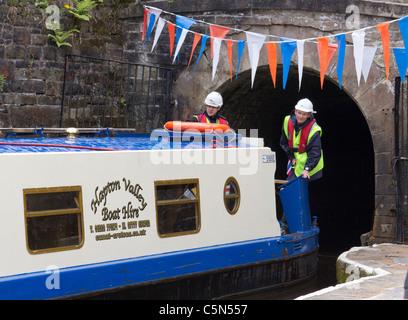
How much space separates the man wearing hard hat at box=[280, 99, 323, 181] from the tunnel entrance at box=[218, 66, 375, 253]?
5.71ft

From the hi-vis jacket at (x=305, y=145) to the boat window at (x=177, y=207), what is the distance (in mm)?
2043

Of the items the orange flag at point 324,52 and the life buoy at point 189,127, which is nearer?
the life buoy at point 189,127

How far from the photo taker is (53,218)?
649cm

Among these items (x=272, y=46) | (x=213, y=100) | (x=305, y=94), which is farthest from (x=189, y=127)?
(x=305, y=94)

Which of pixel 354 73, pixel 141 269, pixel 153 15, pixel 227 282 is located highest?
pixel 153 15

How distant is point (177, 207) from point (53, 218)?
1504 millimetres

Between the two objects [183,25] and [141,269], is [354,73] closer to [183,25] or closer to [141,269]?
[183,25]

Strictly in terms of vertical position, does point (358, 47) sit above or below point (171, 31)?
below

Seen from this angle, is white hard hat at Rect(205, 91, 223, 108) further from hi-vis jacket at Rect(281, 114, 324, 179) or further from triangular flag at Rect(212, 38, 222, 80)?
triangular flag at Rect(212, 38, 222, 80)

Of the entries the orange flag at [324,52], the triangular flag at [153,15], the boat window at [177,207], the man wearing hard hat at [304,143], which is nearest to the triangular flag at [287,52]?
the orange flag at [324,52]

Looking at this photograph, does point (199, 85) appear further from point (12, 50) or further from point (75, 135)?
point (75, 135)

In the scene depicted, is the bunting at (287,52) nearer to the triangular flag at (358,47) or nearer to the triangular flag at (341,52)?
the triangular flag at (341,52)

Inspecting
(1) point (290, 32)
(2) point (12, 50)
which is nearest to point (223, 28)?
(1) point (290, 32)

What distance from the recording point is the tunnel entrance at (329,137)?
40.2ft
